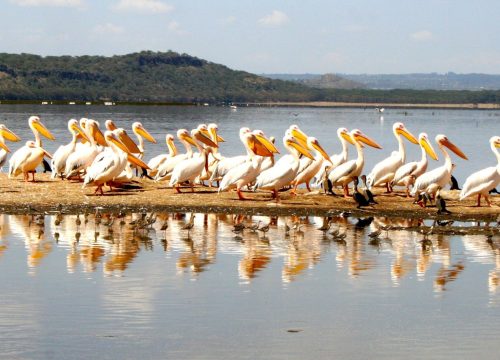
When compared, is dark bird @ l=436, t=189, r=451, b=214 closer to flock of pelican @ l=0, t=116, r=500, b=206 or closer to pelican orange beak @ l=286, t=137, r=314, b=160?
flock of pelican @ l=0, t=116, r=500, b=206

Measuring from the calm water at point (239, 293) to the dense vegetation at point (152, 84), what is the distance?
113 m

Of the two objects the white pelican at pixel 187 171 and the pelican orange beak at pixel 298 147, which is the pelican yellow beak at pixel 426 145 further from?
the white pelican at pixel 187 171

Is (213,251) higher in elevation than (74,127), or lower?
lower

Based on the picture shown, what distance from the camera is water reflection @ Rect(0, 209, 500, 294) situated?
1101 cm

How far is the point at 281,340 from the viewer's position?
8.11 meters

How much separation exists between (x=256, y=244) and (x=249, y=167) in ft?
9.85

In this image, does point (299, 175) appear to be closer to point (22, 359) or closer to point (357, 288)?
point (357, 288)

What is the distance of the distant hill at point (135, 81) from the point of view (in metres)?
133

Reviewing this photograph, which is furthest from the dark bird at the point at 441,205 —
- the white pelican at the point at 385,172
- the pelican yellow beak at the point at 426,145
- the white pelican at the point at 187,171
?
the white pelican at the point at 187,171

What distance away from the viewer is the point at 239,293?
9.75 meters

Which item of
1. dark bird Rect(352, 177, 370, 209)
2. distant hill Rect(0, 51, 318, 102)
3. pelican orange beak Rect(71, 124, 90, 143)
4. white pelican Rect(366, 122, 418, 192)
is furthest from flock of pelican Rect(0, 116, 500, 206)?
distant hill Rect(0, 51, 318, 102)

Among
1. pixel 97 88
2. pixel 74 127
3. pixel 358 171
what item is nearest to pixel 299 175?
pixel 358 171

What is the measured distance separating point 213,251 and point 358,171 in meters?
4.55

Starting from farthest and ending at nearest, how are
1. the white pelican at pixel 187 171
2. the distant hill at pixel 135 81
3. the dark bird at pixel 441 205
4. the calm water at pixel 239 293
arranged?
1. the distant hill at pixel 135 81
2. the white pelican at pixel 187 171
3. the dark bird at pixel 441 205
4. the calm water at pixel 239 293
